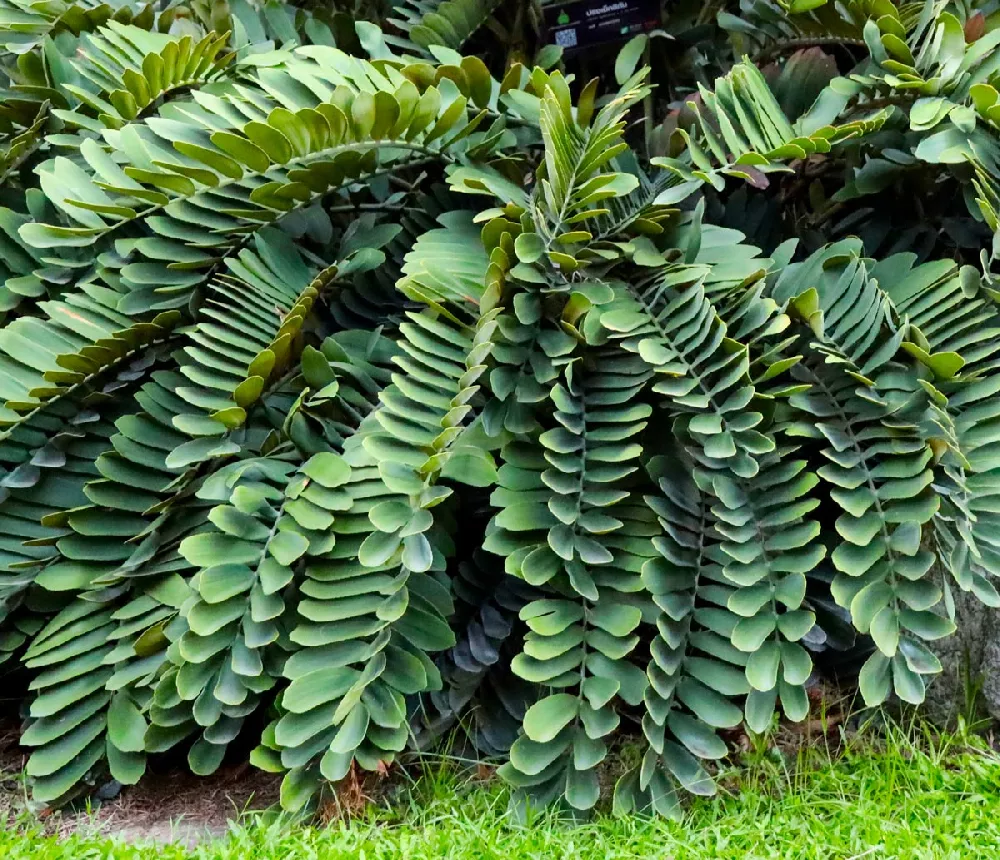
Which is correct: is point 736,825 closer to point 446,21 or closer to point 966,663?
point 966,663

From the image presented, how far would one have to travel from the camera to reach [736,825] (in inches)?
64.5

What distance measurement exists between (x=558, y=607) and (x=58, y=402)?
1260 millimetres

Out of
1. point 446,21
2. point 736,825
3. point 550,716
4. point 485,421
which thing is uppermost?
point 446,21

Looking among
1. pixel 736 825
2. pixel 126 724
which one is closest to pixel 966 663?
pixel 736 825

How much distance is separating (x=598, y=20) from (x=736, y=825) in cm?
224

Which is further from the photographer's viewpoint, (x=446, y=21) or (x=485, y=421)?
(x=446, y=21)

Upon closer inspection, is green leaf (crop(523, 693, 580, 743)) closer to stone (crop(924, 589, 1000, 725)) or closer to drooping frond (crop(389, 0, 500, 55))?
stone (crop(924, 589, 1000, 725))

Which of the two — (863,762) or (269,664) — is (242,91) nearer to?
(269,664)

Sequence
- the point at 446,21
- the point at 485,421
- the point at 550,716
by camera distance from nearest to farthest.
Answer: the point at 550,716 < the point at 485,421 < the point at 446,21

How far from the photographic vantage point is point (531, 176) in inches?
102

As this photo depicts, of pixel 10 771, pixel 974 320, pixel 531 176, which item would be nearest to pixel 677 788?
pixel 974 320

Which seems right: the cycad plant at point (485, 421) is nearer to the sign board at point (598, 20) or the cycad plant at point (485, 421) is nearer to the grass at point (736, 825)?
the grass at point (736, 825)

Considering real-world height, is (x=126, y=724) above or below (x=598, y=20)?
below

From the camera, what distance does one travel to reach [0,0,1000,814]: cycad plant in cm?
165
